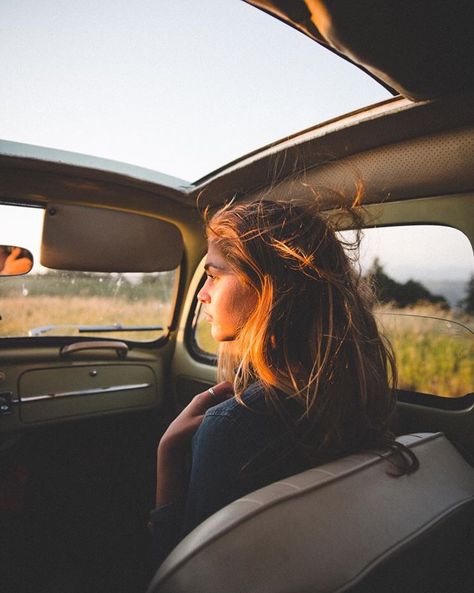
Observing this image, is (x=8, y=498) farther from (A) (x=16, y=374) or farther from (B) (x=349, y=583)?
(B) (x=349, y=583)

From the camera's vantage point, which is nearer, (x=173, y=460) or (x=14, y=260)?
(x=173, y=460)

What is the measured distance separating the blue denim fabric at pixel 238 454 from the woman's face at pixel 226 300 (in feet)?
1.24

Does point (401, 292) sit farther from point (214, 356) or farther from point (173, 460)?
point (214, 356)

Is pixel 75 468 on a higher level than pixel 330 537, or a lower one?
lower

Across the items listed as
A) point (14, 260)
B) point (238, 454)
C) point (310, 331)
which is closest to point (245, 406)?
point (238, 454)

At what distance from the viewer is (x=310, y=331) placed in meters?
1.26

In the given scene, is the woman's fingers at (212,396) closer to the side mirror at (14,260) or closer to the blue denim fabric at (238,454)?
the blue denim fabric at (238,454)

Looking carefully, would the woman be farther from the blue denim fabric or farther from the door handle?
the door handle

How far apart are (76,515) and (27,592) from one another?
1.87 feet

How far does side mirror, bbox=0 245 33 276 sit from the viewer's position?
255 cm

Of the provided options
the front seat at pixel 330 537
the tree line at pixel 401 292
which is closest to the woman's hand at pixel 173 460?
the front seat at pixel 330 537

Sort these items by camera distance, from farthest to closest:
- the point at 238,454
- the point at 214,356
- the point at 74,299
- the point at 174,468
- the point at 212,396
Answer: the point at 214,356 < the point at 74,299 < the point at 212,396 < the point at 174,468 < the point at 238,454

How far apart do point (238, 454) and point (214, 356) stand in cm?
222

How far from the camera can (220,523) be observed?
0.79 metres
